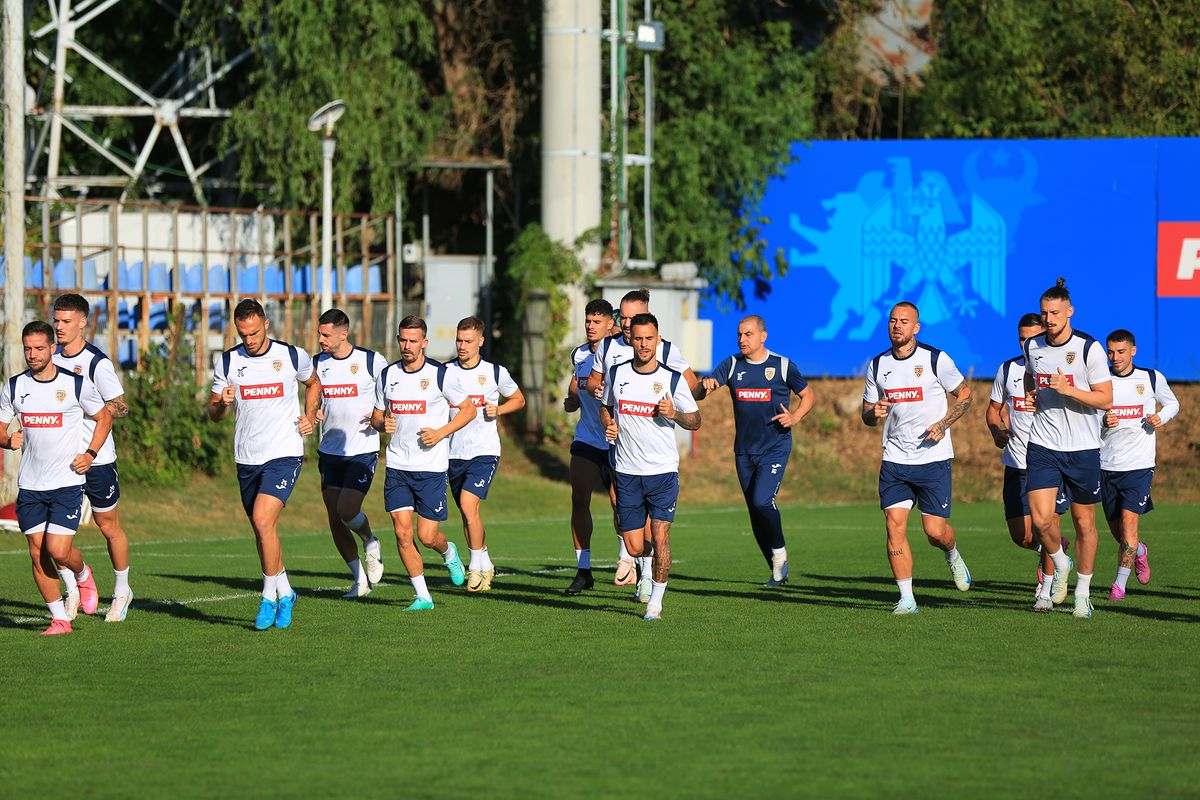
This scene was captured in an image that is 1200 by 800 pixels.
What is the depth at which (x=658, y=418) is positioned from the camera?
41.0 ft

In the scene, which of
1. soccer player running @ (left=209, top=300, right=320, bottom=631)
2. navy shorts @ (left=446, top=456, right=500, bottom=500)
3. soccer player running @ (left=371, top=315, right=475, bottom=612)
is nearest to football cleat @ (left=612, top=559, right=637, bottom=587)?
navy shorts @ (left=446, top=456, right=500, bottom=500)

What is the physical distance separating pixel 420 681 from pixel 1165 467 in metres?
→ 20.9

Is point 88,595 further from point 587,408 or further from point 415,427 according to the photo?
point 587,408

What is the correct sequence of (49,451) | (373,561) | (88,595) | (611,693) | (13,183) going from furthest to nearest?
(13,183)
(373,561)
(88,595)
(49,451)
(611,693)

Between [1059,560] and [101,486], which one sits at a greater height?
[101,486]

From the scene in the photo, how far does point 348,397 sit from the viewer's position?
46.1 feet

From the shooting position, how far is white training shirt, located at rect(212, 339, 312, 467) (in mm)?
12461

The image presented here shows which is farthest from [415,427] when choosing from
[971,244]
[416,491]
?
[971,244]

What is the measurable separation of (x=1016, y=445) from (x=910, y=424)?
223 cm

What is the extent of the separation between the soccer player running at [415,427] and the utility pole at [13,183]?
380 inches

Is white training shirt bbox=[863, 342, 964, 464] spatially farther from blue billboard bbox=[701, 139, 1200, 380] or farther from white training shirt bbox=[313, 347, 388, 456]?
blue billboard bbox=[701, 139, 1200, 380]

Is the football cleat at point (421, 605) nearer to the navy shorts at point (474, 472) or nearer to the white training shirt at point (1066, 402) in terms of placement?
the navy shorts at point (474, 472)

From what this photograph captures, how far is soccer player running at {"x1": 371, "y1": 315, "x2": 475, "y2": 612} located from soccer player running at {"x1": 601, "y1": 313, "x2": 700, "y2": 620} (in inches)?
56.6

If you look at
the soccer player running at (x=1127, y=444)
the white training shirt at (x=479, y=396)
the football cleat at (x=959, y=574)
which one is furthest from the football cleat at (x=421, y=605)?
the soccer player running at (x=1127, y=444)
